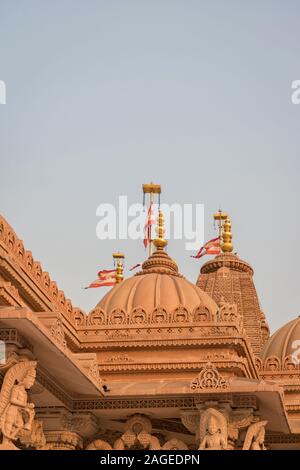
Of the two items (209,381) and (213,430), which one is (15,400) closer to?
(213,430)

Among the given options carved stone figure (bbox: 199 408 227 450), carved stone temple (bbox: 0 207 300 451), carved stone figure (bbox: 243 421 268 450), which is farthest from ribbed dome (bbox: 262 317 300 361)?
carved stone figure (bbox: 199 408 227 450)

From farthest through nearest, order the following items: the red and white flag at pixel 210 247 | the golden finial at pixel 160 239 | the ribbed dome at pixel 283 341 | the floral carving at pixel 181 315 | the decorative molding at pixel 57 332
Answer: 1. the red and white flag at pixel 210 247
2. the ribbed dome at pixel 283 341
3. the golden finial at pixel 160 239
4. the floral carving at pixel 181 315
5. the decorative molding at pixel 57 332

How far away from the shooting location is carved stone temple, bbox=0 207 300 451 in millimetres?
16047

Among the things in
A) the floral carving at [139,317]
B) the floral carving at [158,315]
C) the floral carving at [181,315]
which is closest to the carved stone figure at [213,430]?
the floral carving at [181,315]

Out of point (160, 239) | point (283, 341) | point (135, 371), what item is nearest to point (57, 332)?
point (135, 371)

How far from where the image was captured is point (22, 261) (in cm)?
1894

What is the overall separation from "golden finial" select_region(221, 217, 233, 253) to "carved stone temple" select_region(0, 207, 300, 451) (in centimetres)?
1886

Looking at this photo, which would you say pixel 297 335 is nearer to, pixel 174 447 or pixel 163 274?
pixel 163 274

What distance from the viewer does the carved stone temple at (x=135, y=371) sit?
52.6 ft

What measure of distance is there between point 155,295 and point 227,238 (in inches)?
863

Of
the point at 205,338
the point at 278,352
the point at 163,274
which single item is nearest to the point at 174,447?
the point at 205,338

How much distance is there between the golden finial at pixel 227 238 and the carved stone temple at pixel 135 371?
18.9 m
